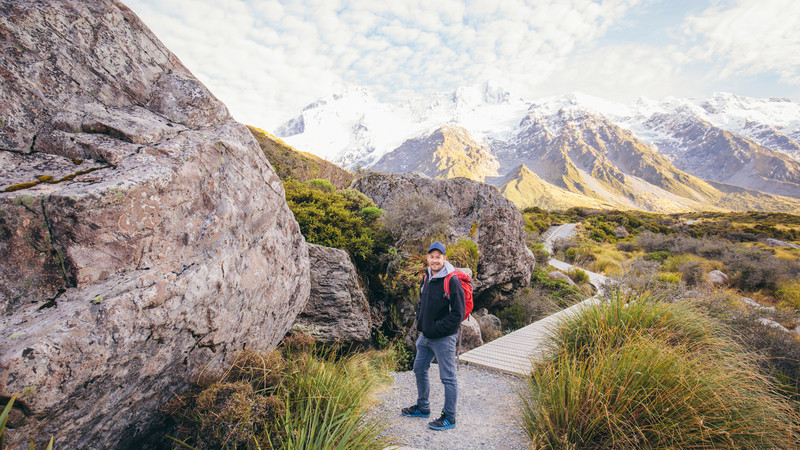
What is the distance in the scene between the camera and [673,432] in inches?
118

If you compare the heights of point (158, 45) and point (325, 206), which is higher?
point (158, 45)

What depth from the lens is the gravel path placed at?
3928 millimetres

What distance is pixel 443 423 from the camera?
4164mm

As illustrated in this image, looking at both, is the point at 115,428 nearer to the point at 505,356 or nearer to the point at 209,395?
the point at 209,395

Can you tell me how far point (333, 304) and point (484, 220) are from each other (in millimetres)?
6381

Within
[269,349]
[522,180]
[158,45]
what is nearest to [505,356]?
[269,349]

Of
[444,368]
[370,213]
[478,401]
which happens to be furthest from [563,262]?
[444,368]

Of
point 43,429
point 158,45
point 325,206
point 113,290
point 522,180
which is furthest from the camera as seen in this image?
point 522,180

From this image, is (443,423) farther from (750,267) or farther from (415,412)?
(750,267)

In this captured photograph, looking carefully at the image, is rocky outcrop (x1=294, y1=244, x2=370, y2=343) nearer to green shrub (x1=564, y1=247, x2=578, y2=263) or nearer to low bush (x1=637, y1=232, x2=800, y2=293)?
low bush (x1=637, y1=232, x2=800, y2=293)

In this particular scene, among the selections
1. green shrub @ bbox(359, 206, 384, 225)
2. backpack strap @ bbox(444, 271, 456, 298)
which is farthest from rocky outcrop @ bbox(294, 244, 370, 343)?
backpack strap @ bbox(444, 271, 456, 298)

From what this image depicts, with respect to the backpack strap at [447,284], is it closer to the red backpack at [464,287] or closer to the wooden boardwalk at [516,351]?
the red backpack at [464,287]

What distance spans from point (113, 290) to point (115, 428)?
1128mm

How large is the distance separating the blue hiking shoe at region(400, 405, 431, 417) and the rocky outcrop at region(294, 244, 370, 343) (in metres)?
1.85
